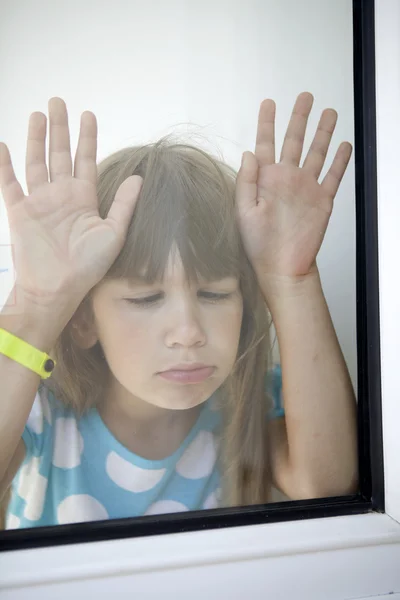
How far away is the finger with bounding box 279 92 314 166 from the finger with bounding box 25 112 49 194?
357mm

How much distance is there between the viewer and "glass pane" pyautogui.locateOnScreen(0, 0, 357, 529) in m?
0.68

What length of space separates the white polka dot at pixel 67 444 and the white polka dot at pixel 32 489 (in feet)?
0.10

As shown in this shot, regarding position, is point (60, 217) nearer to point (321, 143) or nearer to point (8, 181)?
point (8, 181)

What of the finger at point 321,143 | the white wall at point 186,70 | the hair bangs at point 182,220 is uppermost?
the white wall at point 186,70

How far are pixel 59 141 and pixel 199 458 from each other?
20.3 inches

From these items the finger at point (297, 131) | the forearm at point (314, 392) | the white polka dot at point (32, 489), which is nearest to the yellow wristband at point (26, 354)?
the white polka dot at point (32, 489)

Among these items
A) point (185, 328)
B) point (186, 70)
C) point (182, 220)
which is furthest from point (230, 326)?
point (186, 70)

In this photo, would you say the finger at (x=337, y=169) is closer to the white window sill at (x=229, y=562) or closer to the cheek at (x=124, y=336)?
the cheek at (x=124, y=336)

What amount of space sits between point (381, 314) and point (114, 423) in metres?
0.46

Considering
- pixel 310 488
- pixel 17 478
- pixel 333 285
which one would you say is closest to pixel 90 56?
pixel 333 285

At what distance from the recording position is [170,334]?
2.36 ft

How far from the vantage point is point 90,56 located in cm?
70

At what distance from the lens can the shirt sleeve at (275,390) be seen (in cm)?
77

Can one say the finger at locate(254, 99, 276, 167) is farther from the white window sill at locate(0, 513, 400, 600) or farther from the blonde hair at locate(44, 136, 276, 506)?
the white window sill at locate(0, 513, 400, 600)
